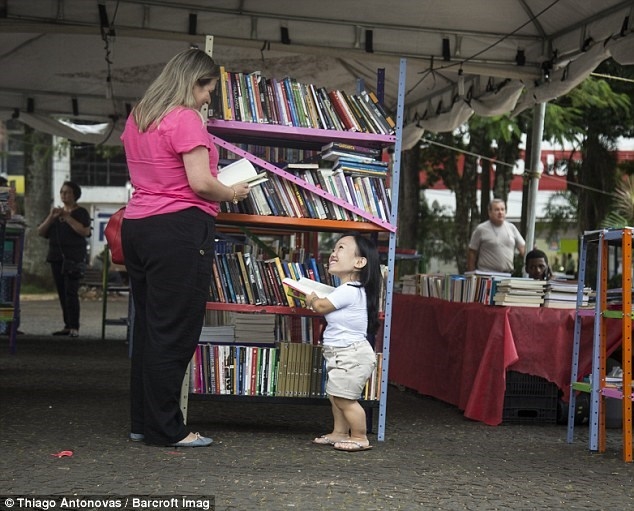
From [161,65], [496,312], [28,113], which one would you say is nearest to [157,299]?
[496,312]

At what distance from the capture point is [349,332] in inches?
260

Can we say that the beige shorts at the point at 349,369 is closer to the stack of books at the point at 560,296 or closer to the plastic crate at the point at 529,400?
the plastic crate at the point at 529,400

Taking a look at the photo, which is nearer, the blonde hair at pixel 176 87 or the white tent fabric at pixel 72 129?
the blonde hair at pixel 176 87

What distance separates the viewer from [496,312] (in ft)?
26.7

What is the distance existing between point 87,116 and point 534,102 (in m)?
6.83

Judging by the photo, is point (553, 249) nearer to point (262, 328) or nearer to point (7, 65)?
point (7, 65)

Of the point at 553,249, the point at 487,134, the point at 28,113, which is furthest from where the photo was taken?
the point at 553,249

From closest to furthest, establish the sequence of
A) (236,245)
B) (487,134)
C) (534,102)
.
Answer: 1. (236,245)
2. (534,102)
3. (487,134)

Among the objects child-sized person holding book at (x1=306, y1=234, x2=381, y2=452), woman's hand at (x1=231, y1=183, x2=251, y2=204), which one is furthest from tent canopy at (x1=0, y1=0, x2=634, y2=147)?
woman's hand at (x1=231, y1=183, x2=251, y2=204)

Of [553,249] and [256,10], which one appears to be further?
[553,249]

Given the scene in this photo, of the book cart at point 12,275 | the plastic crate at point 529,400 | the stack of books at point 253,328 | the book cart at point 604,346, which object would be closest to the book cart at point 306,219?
the stack of books at point 253,328

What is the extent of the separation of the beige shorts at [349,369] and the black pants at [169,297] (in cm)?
89

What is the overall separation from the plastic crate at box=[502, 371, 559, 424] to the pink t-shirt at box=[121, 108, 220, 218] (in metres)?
3.21

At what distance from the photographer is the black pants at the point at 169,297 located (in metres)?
6.09
